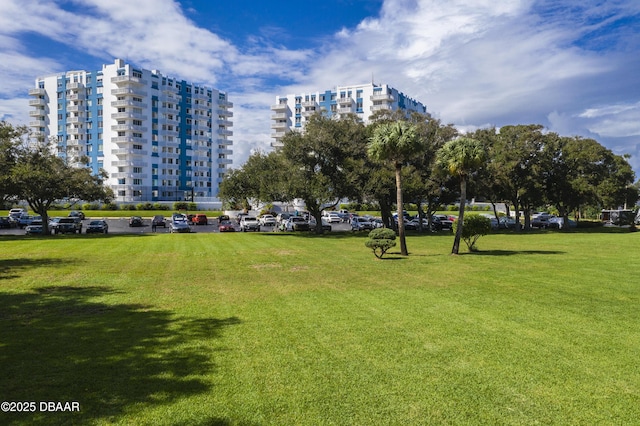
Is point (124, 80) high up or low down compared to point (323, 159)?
up

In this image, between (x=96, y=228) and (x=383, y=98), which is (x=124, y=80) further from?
(x=96, y=228)

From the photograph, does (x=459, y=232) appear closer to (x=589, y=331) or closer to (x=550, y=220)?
(x=589, y=331)

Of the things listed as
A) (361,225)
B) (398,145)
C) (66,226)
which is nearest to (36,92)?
(66,226)

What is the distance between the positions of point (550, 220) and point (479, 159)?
138 ft

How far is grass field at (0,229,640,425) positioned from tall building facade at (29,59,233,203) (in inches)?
3478

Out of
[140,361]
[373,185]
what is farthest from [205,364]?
[373,185]

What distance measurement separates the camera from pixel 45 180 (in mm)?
33562

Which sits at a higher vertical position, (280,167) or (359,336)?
(280,167)

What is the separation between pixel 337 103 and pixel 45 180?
95938 millimetres

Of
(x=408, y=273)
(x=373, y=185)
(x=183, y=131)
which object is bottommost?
(x=408, y=273)

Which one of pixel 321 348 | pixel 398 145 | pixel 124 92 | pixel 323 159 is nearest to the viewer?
pixel 321 348

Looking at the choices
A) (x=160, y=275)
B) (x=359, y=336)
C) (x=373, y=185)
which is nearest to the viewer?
(x=359, y=336)

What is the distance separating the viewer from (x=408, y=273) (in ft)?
54.6

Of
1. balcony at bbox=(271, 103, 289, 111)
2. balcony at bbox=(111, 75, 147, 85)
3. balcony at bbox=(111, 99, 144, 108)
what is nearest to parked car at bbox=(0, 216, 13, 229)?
balcony at bbox=(111, 99, 144, 108)
